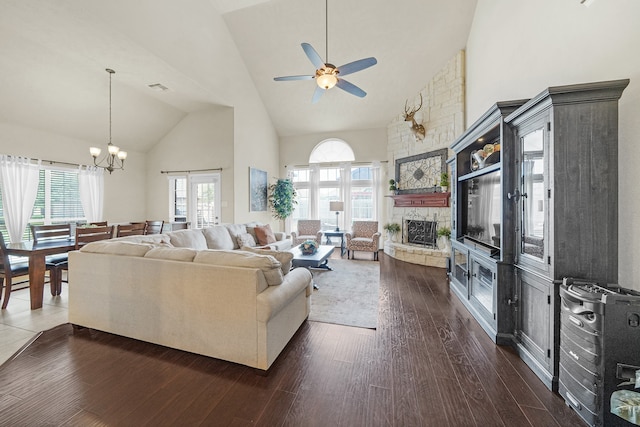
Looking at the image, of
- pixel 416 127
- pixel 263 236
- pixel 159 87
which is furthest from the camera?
pixel 416 127

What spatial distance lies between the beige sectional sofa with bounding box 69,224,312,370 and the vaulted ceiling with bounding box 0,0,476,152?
2965 mm

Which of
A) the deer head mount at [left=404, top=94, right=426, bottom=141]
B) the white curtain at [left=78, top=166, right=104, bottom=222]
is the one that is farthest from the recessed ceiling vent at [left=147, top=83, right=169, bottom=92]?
the deer head mount at [left=404, top=94, right=426, bottom=141]

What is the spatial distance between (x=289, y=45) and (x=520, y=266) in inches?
211

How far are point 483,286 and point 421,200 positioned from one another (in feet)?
10.2

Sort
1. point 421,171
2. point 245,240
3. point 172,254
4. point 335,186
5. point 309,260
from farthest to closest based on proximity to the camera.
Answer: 1. point 335,186
2. point 421,171
3. point 245,240
4. point 309,260
5. point 172,254

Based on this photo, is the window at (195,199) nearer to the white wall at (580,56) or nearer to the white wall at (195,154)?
the white wall at (195,154)

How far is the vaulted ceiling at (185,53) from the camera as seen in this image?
335cm

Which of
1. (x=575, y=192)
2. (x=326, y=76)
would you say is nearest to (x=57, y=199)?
(x=326, y=76)

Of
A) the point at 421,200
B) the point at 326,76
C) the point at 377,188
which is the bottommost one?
the point at 421,200

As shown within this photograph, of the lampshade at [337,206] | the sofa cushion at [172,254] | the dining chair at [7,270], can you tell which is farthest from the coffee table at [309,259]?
the dining chair at [7,270]

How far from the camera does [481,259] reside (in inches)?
111

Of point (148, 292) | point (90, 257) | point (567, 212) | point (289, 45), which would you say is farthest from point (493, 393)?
point (289, 45)

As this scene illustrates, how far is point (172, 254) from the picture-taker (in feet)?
7.51

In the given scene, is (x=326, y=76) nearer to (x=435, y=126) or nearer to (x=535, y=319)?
(x=535, y=319)
